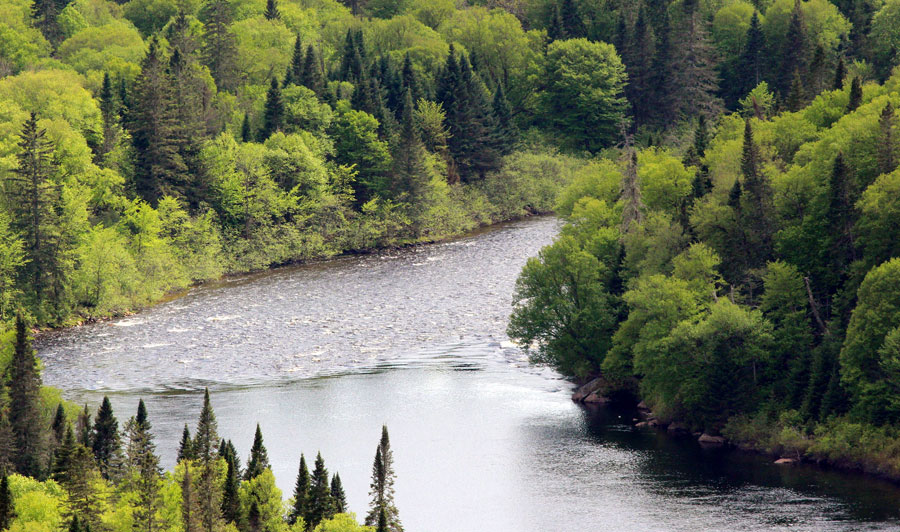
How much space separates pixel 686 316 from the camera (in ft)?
292

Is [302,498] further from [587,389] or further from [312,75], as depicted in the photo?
[312,75]

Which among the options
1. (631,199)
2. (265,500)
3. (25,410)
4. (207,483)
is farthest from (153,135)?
(207,483)

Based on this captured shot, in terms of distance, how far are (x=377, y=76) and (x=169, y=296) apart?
6088 cm

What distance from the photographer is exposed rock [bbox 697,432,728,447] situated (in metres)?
86.4

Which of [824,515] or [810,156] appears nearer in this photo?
[824,515]

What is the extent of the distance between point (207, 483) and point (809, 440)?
134 feet

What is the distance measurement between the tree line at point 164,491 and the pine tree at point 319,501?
2.1 inches

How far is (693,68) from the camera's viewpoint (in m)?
187

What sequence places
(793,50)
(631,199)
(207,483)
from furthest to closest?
(793,50) < (631,199) < (207,483)

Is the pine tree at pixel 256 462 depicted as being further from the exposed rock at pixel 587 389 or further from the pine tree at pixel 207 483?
the exposed rock at pixel 587 389

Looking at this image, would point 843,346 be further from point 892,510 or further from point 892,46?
point 892,46

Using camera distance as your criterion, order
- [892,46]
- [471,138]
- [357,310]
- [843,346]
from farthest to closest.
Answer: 1. [471,138]
2. [892,46]
3. [357,310]
4. [843,346]

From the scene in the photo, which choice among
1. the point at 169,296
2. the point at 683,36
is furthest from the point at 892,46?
the point at 169,296

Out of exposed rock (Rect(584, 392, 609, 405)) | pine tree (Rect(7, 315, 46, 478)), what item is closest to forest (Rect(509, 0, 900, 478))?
Answer: exposed rock (Rect(584, 392, 609, 405))
